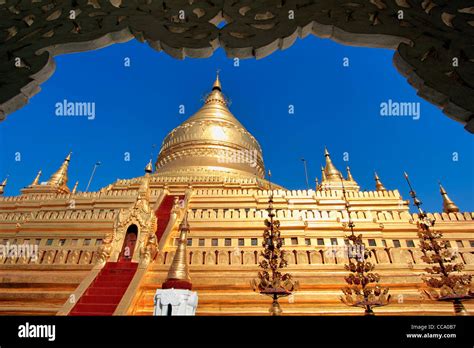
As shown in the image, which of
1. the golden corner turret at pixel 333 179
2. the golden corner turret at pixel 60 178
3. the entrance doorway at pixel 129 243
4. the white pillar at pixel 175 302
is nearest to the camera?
the white pillar at pixel 175 302

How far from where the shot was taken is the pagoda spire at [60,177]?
2411 cm

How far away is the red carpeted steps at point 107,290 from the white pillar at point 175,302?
1821mm

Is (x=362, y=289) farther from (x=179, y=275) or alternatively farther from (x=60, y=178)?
(x=60, y=178)

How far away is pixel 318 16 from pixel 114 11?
209 cm

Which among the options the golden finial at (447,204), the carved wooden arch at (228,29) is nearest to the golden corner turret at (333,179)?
the golden finial at (447,204)

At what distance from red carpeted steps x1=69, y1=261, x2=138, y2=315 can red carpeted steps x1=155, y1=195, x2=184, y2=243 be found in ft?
7.46

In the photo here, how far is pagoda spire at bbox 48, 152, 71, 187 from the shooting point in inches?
949

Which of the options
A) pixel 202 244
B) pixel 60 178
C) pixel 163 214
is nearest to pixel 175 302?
pixel 202 244

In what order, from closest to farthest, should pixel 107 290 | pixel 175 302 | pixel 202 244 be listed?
1. pixel 175 302
2. pixel 107 290
3. pixel 202 244

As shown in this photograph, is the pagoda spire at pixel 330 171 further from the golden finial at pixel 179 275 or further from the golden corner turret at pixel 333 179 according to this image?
the golden finial at pixel 179 275

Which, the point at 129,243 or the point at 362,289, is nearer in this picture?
the point at 362,289

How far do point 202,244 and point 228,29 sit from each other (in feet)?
35.4

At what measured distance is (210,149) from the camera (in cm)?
2511
